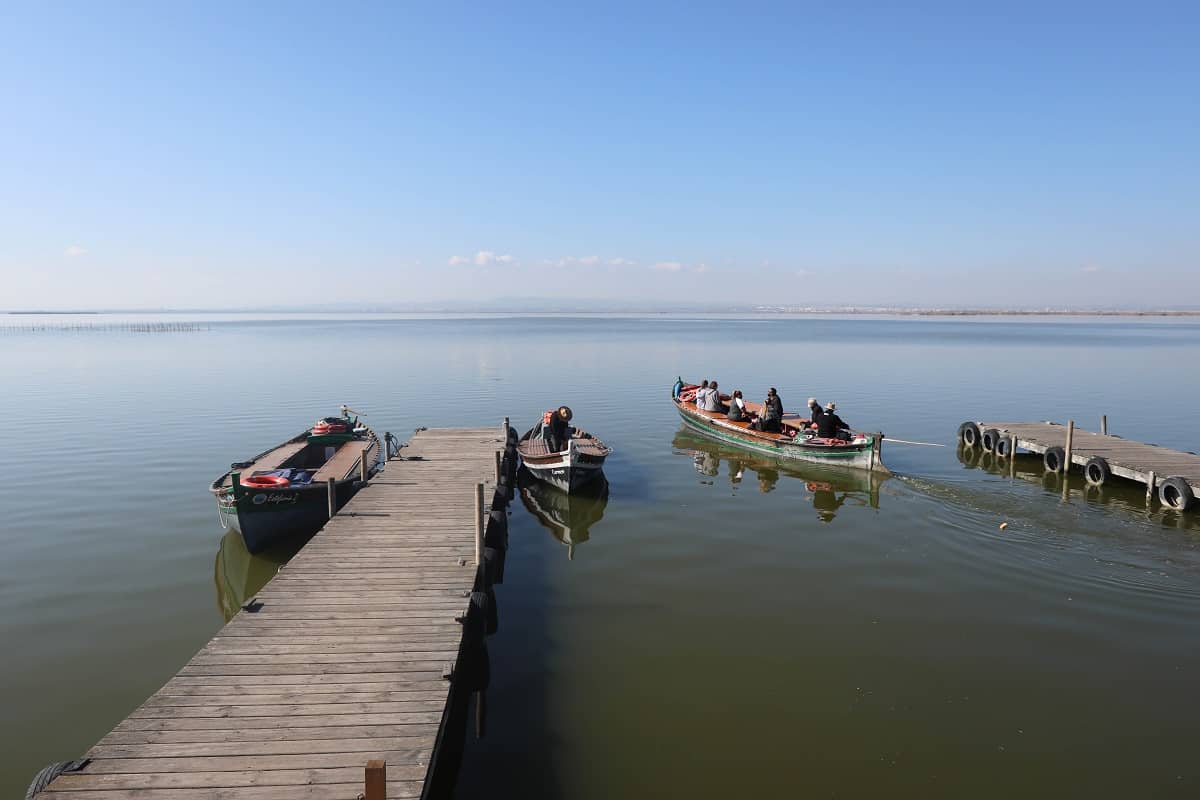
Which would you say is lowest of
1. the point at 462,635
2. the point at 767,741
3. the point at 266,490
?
the point at 767,741

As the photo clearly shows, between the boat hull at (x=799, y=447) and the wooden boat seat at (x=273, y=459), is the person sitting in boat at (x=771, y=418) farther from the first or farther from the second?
the wooden boat seat at (x=273, y=459)

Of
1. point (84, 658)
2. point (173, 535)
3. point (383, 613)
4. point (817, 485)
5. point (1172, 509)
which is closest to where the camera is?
point (383, 613)

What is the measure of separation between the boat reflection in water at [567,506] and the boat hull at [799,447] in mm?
6452

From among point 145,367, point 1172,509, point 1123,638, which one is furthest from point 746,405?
point 145,367

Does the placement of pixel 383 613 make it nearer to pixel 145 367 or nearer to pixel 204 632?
pixel 204 632

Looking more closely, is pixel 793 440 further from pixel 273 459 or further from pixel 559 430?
pixel 273 459

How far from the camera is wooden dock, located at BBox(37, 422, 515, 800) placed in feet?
20.3

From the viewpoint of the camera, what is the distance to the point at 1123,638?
36.0 feet

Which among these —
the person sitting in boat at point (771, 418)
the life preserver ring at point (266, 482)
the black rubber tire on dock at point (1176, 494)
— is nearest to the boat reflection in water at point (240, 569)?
the life preserver ring at point (266, 482)

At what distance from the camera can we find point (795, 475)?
22.2 meters

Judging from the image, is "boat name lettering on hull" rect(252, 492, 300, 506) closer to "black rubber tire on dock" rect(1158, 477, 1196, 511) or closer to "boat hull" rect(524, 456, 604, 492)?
A: "boat hull" rect(524, 456, 604, 492)

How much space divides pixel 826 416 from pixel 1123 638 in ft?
41.1

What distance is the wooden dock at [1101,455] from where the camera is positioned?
17.8 meters

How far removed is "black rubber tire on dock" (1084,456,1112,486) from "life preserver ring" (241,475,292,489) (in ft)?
73.1
